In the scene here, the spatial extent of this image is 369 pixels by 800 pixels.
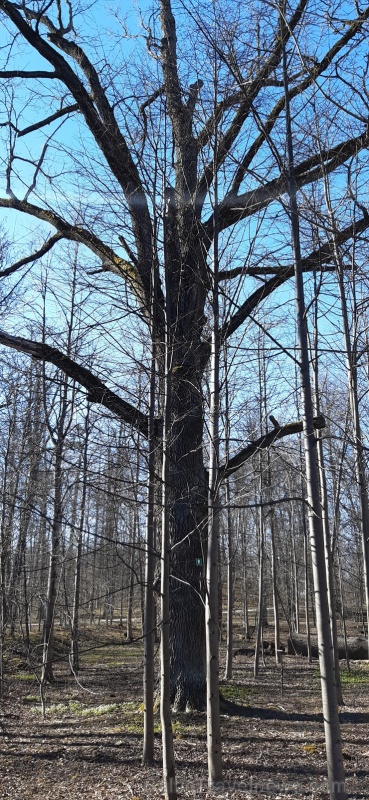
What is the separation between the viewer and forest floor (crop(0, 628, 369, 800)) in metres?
5.13

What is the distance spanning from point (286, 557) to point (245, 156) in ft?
87.8

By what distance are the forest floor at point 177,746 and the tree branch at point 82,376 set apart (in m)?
2.47

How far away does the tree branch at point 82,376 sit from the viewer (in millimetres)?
6836

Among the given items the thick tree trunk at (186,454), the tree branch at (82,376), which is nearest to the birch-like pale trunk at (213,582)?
the thick tree trunk at (186,454)

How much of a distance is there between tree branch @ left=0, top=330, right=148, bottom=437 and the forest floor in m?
2.47

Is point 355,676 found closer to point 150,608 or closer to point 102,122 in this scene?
point 150,608

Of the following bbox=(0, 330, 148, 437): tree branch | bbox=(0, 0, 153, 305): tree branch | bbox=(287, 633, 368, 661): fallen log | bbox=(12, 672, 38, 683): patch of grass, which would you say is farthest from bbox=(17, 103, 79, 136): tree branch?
bbox=(287, 633, 368, 661): fallen log

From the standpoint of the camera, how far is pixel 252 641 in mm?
23281

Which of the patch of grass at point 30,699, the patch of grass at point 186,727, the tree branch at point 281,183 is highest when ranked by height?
the tree branch at point 281,183

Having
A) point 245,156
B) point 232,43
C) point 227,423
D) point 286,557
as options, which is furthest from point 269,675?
point 286,557

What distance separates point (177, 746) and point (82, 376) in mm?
4209

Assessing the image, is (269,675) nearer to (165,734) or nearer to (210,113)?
(165,734)

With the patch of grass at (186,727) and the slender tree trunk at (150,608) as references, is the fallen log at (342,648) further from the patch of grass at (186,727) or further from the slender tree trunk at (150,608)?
the slender tree trunk at (150,608)

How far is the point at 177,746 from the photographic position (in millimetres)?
6340
